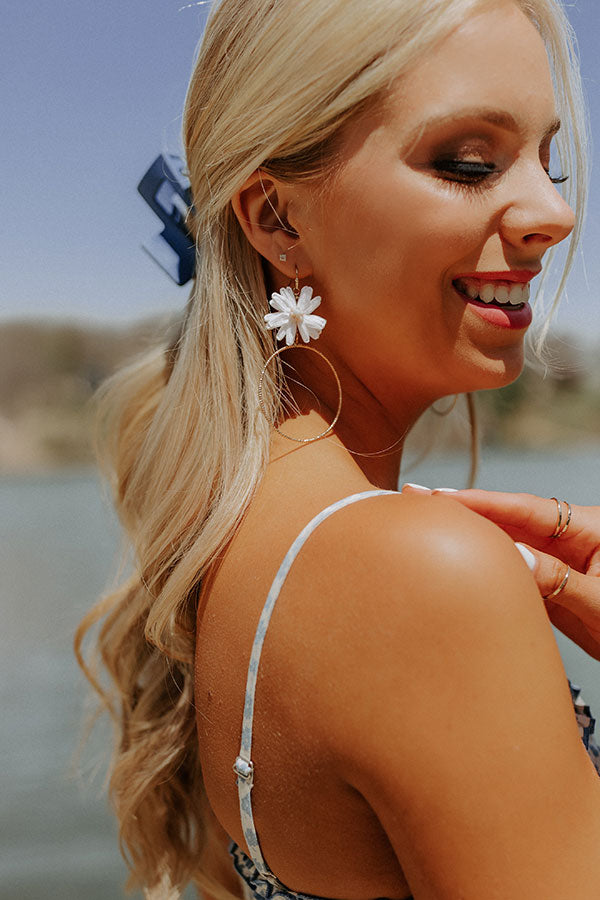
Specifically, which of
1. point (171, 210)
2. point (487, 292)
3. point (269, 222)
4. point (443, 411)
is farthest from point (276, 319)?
point (443, 411)

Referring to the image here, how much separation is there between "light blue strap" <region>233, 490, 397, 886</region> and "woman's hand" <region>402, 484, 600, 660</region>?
0.50 ft

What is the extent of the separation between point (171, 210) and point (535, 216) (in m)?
0.83

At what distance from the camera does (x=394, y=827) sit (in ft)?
3.21

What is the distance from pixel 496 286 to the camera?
1297 mm

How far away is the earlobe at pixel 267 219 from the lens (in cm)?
135

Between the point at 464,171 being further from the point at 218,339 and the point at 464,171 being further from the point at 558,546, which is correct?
the point at 558,546

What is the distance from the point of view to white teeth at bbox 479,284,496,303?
50.6 inches

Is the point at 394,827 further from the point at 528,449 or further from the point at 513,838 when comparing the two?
the point at 528,449

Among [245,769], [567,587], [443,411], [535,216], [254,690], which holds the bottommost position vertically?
[245,769]

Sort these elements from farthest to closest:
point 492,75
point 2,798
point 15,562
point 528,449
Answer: point 528,449 < point 15,562 < point 2,798 < point 492,75

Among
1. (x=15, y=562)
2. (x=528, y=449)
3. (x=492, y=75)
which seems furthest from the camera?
(x=528, y=449)

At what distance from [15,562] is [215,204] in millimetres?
6168

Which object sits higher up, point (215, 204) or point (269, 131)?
point (269, 131)

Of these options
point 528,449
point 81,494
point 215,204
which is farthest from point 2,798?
point 528,449
